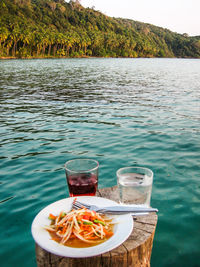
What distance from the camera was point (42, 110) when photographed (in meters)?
15.6

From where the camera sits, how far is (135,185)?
2641 millimetres

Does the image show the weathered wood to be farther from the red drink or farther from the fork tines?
the red drink

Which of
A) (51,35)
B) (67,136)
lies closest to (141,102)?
(67,136)

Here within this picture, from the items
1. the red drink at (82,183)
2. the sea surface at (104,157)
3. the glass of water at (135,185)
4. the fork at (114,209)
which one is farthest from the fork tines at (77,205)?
the sea surface at (104,157)

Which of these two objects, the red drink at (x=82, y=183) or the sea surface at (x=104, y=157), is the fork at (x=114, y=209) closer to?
the red drink at (x=82, y=183)

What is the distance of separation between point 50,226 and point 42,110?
13.8 m

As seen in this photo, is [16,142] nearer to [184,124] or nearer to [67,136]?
[67,136]

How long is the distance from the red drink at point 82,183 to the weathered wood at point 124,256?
0.59m

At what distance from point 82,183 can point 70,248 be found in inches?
36.2

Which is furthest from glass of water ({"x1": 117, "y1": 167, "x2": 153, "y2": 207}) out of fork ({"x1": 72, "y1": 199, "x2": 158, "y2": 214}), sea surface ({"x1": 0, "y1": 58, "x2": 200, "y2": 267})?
sea surface ({"x1": 0, "y1": 58, "x2": 200, "y2": 267})

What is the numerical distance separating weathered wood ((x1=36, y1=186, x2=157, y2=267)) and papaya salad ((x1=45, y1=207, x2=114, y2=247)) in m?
0.23

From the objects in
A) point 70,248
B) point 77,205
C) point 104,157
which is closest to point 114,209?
point 77,205

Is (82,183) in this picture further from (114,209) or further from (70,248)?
(70,248)

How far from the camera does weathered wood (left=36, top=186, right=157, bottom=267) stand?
224 centimetres
